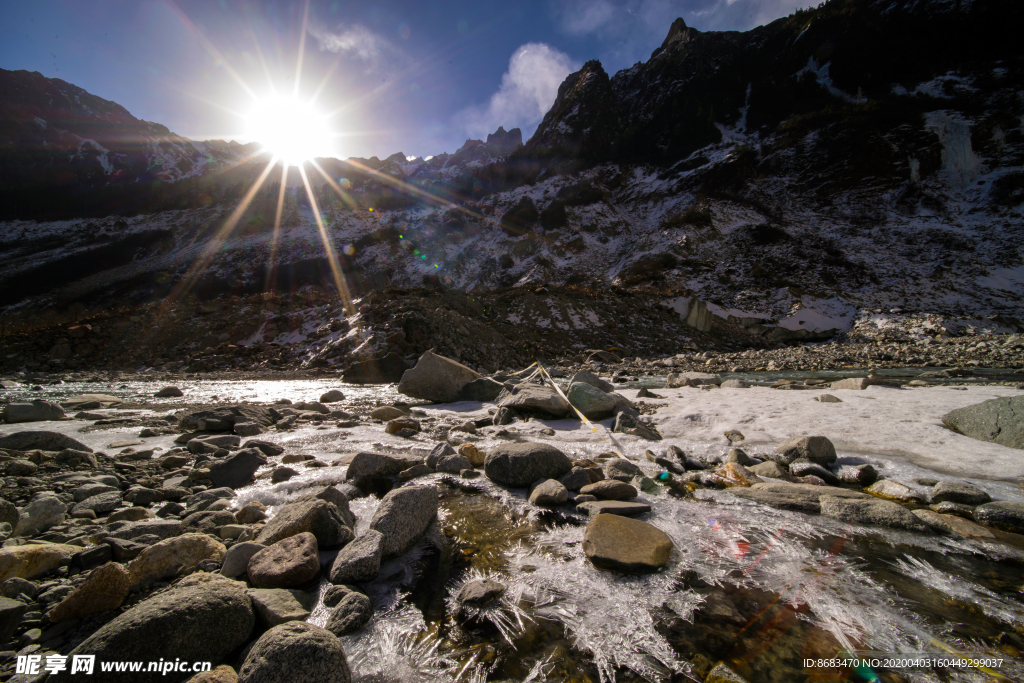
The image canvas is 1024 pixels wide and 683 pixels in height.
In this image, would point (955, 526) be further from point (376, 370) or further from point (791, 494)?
point (376, 370)

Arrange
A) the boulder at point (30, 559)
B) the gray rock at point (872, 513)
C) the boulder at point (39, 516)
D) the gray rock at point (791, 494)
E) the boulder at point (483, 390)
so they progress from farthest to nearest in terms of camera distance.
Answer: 1. the boulder at point (483, 390)
2. the gray rock at point (791, 494)
3. the gray rock at point (872, 513)
4. the boulder at point (39, 516)
5. the boulder at point (30, 559)

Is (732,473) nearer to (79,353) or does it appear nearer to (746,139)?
(79,353)

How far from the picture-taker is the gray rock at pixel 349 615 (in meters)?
1.63

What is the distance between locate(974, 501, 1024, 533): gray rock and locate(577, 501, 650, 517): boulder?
2.30 m

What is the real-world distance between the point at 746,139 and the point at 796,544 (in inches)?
2568

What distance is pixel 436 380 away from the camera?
27.1ft

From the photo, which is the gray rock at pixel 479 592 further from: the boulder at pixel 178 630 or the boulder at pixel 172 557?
the boulder at pixel 172 557

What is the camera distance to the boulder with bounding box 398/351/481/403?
8.26 m

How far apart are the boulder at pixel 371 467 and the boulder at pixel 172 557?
1261 mm

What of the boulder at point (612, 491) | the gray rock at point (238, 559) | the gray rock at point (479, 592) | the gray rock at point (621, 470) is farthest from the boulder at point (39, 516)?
the gray rock at point (621, 470)

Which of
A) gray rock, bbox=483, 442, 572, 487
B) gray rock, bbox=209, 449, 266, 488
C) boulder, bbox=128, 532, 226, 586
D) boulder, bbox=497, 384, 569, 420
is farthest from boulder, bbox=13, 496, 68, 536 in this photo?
boulder, bbox=497, 384, 569, 420

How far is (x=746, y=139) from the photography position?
51125mm

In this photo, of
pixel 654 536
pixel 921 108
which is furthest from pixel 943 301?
pixel 654 536

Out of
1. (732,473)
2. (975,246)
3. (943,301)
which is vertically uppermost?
(975,246)
